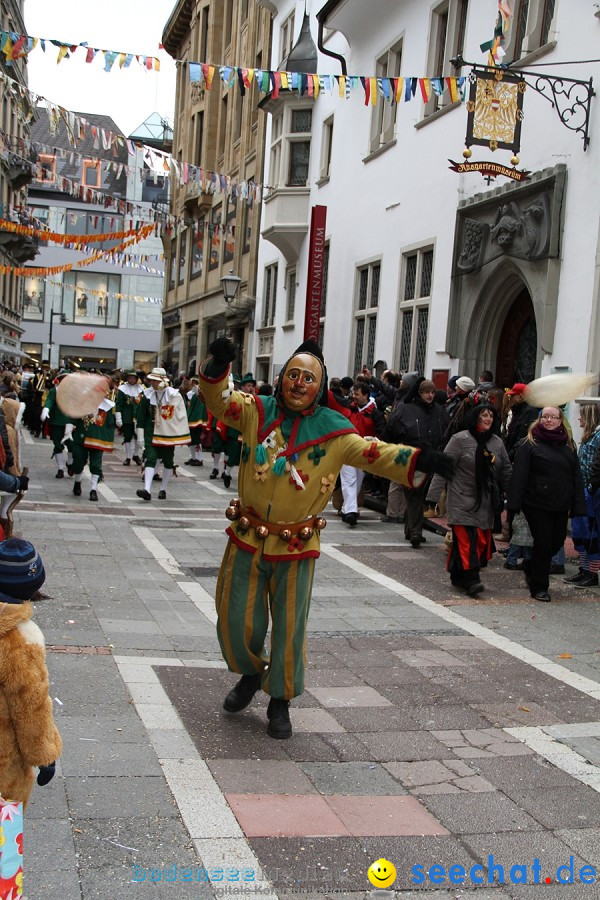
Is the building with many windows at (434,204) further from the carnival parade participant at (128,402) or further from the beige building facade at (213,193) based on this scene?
the carnival parade participant at (128,402)

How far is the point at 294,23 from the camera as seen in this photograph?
25.3m

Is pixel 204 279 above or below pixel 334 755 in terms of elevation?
above

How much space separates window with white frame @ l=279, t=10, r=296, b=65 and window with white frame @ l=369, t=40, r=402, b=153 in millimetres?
6877

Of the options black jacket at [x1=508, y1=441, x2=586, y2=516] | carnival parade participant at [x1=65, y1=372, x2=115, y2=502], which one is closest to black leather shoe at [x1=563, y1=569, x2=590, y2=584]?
black jacket at [x1=508, y1=441, x2=586, y2=516]

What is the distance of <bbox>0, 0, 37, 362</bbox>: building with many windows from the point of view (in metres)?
41.2

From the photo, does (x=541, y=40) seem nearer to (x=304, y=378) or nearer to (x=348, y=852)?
(x=304, y=378)

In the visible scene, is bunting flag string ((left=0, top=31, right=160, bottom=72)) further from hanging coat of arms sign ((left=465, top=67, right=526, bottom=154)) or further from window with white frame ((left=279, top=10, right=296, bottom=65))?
window with white frame ((left=279, top=10, right=296, bottom=65))

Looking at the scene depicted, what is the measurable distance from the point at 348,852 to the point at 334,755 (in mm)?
1077

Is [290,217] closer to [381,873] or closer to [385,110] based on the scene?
[385,110]

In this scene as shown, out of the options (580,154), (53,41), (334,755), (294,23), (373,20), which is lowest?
(334,755)

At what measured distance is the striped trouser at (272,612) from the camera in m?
5.03

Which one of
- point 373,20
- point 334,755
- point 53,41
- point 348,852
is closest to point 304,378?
point 334,755

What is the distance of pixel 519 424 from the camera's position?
424 inches

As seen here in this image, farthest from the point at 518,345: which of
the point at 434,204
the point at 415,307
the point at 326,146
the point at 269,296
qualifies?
the point at 269,296
